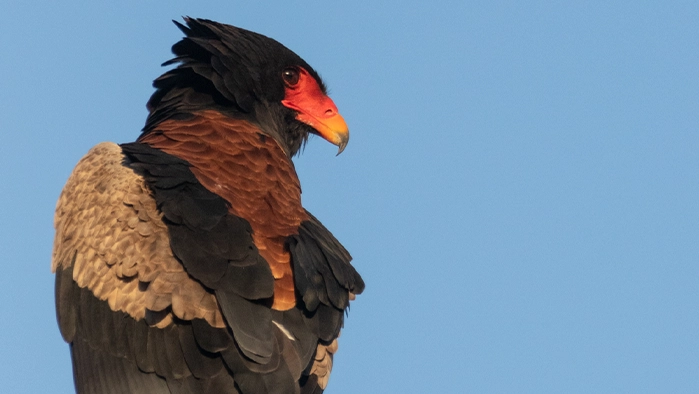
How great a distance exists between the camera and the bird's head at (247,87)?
8156 mm

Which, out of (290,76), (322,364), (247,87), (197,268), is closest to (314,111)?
(290,76)

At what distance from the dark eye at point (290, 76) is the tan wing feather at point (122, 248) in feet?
5.80

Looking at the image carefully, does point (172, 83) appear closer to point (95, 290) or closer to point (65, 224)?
point (65, 224)

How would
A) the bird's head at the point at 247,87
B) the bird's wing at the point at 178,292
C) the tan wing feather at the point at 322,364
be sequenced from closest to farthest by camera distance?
the bird's wing at the point at 178,292
the tan wing feather at the point at 322,364
the bird's head at the point at 247,87

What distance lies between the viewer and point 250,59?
8.34 m

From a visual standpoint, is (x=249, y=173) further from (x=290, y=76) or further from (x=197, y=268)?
A: (x=290, y=76)

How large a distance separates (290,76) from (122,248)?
2.62m

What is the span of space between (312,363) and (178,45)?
3154mm

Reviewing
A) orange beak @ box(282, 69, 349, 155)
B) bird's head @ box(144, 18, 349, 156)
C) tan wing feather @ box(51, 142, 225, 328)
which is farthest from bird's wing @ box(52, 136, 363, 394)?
orange beak @ box(282, 69, 349, 155)

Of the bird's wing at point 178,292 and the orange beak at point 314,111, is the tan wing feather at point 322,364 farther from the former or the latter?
the orange beak at point 314,111

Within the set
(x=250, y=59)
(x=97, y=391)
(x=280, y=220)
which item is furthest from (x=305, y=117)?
(x=97, y=391)

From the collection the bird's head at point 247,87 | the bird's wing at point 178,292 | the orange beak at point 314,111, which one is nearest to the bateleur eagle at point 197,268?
the bird's wing at point 178,292

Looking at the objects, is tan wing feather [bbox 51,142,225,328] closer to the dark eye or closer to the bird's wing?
the bird's wing

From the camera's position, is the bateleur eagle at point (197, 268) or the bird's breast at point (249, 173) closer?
the bateleur eagle at point (197, 268)
